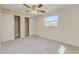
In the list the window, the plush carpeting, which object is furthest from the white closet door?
the window

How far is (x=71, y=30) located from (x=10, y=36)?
11.8 ft

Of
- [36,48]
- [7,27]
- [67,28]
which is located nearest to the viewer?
[36,48]

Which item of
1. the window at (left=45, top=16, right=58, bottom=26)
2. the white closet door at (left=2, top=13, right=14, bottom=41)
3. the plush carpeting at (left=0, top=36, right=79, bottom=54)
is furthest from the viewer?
the window at (left=45, top=16, right=58, bottom=26)

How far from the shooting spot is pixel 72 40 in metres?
4.40

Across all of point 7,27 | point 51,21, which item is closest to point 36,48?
point 7,27

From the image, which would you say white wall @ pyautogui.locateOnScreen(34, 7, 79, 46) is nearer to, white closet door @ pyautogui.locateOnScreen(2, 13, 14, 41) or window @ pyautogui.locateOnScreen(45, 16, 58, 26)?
window @ pyautogui.locateOnScreen(45, 16, 58, 26)

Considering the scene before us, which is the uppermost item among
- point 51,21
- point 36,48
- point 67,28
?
point 51,21

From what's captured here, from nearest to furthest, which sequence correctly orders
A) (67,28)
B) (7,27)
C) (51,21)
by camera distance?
1. (67,28)
2. (7,27)
3. (51,21)

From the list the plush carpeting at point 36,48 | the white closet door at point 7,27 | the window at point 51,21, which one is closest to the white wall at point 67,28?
the window at point 51,21

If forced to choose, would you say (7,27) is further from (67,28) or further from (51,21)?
(67,28)

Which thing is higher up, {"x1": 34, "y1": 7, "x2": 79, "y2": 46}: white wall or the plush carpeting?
{"x1": 34, "y1": 7, "x2": 79, "y2": 46}: white wall

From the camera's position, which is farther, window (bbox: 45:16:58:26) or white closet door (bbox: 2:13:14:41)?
window (bbox: 45:16:58:26)

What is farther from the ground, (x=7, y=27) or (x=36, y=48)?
(x=7, y=27)
